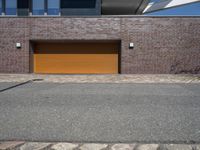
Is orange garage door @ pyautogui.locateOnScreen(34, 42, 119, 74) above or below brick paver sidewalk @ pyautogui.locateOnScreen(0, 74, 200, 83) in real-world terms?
above

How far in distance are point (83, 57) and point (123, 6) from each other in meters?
12.0

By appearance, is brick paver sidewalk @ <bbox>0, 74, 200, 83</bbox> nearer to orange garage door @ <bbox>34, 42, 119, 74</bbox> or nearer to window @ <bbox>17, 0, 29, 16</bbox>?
orange garage door @ <bbox>34, 42, 119, 74</bbox>

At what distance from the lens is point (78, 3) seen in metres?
20.4

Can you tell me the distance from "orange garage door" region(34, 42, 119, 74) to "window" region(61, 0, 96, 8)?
18.0 ft

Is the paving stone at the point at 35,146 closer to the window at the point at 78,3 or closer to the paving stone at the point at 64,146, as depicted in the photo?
the paving stone at the point at 64,146

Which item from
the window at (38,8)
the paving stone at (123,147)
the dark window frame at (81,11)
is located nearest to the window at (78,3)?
the dark window frame at (81,11)

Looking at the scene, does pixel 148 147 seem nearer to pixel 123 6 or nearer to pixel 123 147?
pixel 123 147

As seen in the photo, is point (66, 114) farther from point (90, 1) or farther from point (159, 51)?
point (90, 1)

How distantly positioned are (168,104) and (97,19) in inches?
397

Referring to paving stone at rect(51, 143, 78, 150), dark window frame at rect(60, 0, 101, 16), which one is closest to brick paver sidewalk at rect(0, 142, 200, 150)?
paving stone at rect(51, 143, 78, 150)

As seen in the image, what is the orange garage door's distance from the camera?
16.1 meters

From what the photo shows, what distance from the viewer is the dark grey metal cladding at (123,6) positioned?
2386 cm

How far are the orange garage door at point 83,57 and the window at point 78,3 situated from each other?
18.0 feet

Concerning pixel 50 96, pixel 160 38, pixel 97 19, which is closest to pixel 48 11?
pixel 97 19
